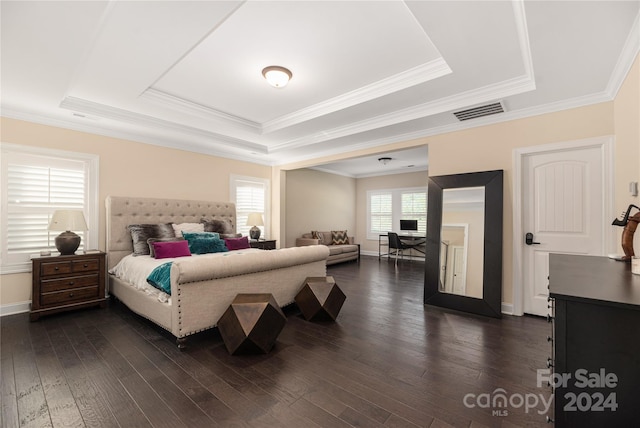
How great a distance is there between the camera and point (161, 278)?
293 centimetres

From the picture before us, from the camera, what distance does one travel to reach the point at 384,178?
9086 mm

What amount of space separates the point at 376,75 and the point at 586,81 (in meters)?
2.12

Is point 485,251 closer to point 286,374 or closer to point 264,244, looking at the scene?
point 286,374

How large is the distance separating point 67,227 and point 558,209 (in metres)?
6.13

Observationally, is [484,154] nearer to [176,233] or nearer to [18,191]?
[176,233]

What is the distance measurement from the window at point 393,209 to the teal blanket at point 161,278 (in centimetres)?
678

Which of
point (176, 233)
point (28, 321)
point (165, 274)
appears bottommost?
point (28, 321)

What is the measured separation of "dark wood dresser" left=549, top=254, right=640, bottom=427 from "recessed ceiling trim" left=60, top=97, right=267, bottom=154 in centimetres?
495

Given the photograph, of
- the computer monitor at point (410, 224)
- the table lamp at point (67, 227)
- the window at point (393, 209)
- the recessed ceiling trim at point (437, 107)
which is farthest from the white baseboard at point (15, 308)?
the window at point (393, 209)

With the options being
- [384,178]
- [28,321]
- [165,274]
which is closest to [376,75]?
[165,274]

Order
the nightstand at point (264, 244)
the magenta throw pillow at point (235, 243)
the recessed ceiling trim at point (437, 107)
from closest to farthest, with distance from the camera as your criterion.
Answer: the recessed ceiling trim at point (437, 107)
the magenta throw pillow at point (235, 243)
the nightstand at point (264, 244)

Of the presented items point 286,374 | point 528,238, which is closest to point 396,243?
point 528,238

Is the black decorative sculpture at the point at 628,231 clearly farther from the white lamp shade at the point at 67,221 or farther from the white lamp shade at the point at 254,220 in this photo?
the white lamp shade at the point at 67,221

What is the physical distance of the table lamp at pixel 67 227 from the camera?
3.53 meters
